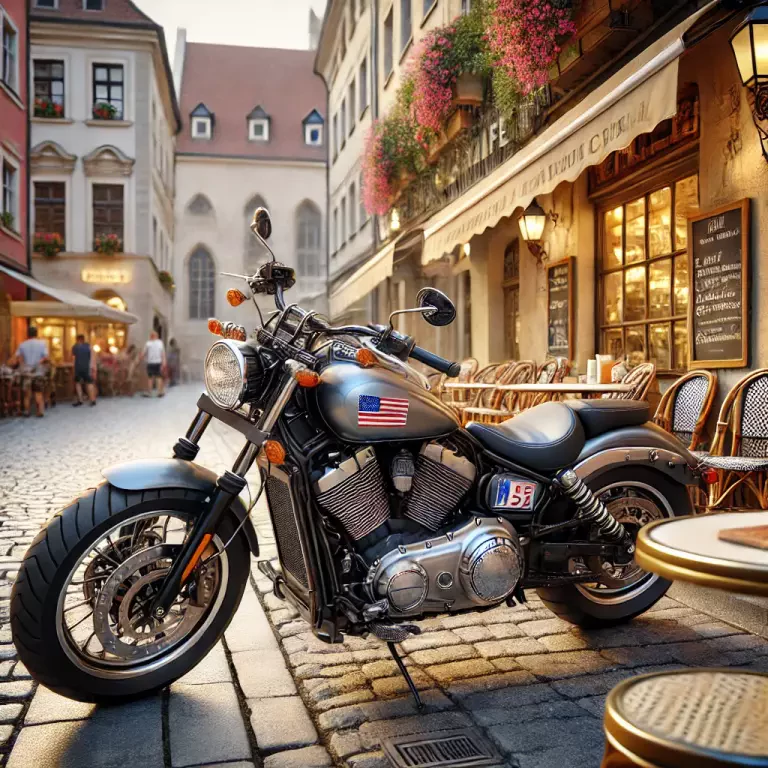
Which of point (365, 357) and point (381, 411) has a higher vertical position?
point (365, 357)

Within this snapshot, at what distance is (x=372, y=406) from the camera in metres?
2.67

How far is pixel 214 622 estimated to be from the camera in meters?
2.88

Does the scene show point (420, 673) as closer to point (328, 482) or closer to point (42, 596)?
point (328, 482)

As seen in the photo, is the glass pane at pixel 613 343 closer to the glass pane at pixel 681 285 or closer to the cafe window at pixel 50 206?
the glass pane at pixel 681 285

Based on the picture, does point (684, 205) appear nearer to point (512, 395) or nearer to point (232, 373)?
point (512, 395)

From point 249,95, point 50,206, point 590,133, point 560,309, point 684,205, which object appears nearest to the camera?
point 590,133

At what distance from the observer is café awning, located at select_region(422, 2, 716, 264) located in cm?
444

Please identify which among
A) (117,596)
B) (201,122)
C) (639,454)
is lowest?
(117,596)

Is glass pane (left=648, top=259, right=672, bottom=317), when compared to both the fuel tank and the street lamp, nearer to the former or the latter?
the street lamp

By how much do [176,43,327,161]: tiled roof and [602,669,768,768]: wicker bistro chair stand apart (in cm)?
4471

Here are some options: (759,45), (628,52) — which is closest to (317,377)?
(759,45)

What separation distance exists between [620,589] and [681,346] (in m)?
3.46

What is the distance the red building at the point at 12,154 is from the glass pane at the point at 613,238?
15.5 m

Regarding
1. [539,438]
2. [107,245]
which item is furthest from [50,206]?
[539,438]
